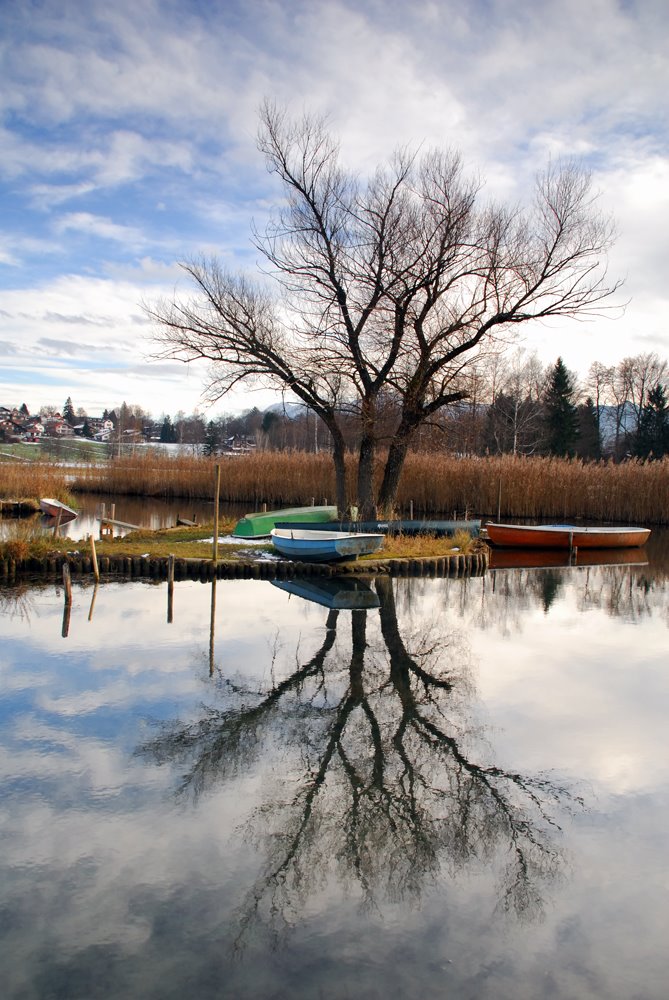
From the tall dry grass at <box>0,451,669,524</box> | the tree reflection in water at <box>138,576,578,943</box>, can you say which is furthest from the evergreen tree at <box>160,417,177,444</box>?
the tree reflection in water at <box>138,576,578,943</box>

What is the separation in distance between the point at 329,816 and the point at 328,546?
9.82 meters

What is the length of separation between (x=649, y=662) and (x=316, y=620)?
14.7 feet

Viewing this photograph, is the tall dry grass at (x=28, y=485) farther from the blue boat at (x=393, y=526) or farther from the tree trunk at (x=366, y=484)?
the tree trunk at (x=366, y=484)

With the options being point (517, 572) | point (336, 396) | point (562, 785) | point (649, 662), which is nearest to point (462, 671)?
point (649, 662)

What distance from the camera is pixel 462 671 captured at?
9.00 m

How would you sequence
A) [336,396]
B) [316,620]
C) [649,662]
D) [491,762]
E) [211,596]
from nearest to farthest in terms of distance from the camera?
[491,762], [649,662], [316,620], [211,596], [336,396]

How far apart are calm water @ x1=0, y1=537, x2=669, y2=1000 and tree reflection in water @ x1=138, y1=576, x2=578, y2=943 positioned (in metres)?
0.02

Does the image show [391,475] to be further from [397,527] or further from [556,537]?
[556,537]

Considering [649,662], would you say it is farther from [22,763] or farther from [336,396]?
[336,396]

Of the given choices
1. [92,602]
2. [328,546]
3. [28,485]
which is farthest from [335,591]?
[28,485]

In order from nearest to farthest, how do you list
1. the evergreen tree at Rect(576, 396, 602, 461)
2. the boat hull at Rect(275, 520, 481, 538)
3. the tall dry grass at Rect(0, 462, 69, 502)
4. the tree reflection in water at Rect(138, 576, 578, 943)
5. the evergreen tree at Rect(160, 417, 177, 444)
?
the tree reflection in water at Rect(138, 576, 578, 943)
the boat hull at Rect(275, 520, 481, 538)
the tall dry grass at Rect(0, 462, 69, 502)
the evergreen tree at Rect(576, 396, 602, 461)
the evergreen tree at Rect(160, 417, 177, 444)

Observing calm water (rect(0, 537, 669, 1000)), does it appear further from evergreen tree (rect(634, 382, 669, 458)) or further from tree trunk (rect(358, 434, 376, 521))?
evergreen tree (rect(634, 382, 669, 458))

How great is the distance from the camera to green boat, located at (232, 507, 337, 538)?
19.4m

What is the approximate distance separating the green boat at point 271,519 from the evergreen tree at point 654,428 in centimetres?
3243
